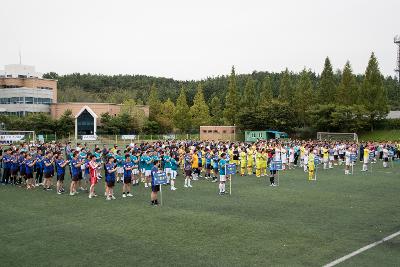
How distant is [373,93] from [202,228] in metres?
59.3

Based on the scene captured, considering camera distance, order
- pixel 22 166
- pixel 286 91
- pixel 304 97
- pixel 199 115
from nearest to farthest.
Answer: pixel 22 166, pixel 304 97, pixel 286 91, pixel 199 115

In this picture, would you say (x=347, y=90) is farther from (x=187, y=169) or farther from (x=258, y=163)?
(x=187, y=169)

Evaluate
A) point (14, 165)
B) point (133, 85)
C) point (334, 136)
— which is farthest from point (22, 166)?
point (133, 85)

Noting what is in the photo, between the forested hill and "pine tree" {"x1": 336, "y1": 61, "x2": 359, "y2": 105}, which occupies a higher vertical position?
the forested hill

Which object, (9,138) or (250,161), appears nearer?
(250,161)

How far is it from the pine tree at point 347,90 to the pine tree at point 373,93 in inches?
59.0

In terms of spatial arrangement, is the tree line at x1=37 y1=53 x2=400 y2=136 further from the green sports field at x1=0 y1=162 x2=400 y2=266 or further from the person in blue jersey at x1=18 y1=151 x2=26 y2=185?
the person in blue jersey at x1=18 y1=151 x2=26 y2=185

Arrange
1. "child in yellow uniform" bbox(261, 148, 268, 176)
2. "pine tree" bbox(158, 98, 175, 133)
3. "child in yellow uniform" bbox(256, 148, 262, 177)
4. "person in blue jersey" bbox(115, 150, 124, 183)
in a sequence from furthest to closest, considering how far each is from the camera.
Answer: "pine tree" bbox(158, 98, 175, 133) < "child in yellow uniform" bbox(261, 148, 268, 176) < "child in yellow uniform" bbox(256, 148, 262, 177) < "person in blue jersey" bbox(115, 150, 124, 183)

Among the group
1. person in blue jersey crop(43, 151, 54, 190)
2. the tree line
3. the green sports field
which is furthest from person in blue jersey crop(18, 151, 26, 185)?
the tree line

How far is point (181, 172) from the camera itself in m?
27.9

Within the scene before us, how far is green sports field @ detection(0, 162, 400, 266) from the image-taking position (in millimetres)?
9711

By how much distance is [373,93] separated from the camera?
64188mm

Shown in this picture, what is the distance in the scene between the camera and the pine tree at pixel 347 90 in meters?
66.0

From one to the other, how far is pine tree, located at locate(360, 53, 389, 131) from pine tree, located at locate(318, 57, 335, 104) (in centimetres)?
514
